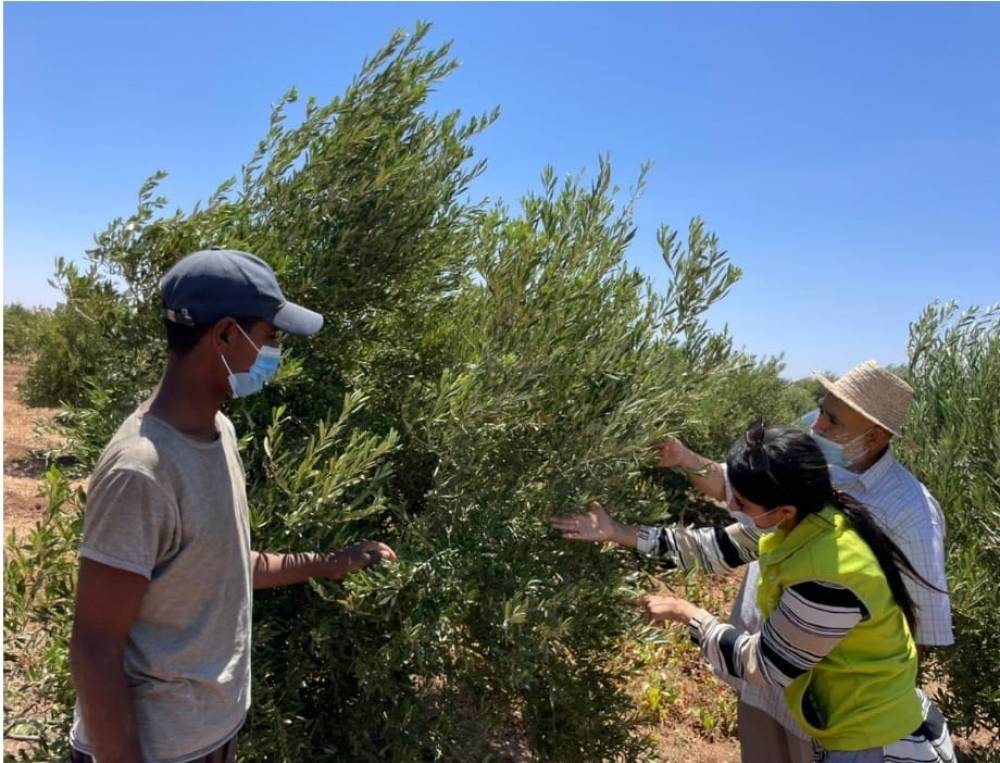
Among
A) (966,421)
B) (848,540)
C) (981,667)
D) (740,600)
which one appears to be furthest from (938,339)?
(848,540)

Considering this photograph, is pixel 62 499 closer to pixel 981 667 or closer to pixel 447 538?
pixel 447 538

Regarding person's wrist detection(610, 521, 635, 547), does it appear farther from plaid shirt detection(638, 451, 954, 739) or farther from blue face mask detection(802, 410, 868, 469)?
blue face mask detection(802, 410, 868, 469)

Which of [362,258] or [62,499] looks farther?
[362,258]

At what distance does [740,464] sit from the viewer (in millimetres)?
2312

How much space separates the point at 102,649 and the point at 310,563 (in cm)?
84

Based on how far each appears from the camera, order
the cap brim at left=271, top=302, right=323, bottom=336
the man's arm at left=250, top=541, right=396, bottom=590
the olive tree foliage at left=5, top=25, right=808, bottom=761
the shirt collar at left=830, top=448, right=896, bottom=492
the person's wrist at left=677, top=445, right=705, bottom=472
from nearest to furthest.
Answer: the cap brim at left=271, top=302, right=323, bottom=336, the man's arm at left=250, top=541, right=396, bottom=590, the olive tree foliage at left=5, top=25, right=808, bottom=761, the shirt collar at left=830, top=448, right=896, bottom=492, the person's wrist at left=677, top=445, right=705, bottom=472

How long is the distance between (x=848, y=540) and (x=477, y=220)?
2.13 metres

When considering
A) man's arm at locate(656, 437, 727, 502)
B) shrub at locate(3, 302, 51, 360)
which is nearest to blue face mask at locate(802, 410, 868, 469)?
man's arm at locate(656, 437, 727, 502)

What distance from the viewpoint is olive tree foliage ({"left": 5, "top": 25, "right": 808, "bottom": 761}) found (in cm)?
248

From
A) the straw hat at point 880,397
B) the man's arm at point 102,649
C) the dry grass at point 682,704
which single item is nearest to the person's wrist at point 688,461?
the straw hat at point 880,397

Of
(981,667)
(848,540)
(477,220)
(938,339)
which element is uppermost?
(477,220)

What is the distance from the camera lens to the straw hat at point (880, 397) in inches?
117

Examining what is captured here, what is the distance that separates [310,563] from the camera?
2.23m

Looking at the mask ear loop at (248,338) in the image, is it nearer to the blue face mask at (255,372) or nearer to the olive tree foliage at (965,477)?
the blue face mask at (255,372)
